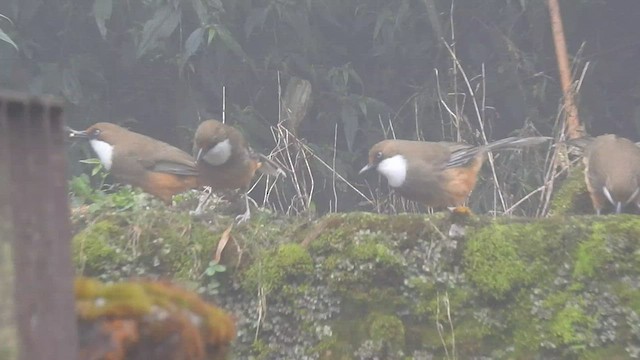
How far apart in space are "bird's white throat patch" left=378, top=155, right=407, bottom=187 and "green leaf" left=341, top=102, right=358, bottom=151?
56.1 inches

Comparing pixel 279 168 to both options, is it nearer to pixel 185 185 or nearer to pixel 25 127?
pixel 185 185

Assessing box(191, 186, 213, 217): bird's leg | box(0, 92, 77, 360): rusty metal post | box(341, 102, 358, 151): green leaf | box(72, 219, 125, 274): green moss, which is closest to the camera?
box(0, 92, 77, 360): rusty metal post

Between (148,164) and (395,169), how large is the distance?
4.86 feet

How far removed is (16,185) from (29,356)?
28 cm

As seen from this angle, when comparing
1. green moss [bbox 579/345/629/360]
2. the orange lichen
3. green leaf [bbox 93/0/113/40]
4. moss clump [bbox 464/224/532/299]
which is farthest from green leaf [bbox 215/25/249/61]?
the orange lichen

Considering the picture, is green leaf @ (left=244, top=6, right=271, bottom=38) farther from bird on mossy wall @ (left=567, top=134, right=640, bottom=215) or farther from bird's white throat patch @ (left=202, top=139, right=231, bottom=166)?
bird on mossy wall @ (left=567, top=134, right=640, bottom=215)

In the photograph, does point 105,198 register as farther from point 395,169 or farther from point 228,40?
point 228,40

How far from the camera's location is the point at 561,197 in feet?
20.2

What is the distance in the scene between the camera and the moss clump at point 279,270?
4.46m

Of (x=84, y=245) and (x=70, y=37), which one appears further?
(x=70, y=37)

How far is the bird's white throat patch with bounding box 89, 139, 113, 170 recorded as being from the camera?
6.31 meters

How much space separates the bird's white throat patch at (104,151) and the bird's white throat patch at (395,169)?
1.65 meters

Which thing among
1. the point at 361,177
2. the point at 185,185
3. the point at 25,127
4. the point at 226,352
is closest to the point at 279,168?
the point at 185,185

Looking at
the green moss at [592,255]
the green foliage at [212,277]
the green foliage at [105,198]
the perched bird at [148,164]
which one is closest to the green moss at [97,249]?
the green foliage at [212,277]
